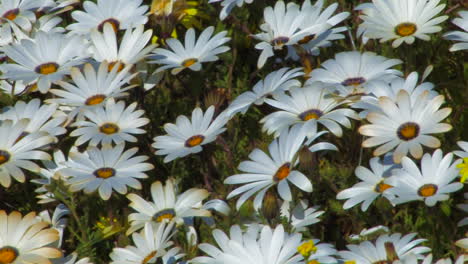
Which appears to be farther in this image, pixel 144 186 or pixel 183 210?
pixel 144 186

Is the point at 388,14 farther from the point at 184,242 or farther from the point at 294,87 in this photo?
the point at 184,242

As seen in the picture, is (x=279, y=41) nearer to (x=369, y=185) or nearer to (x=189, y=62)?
(x=189, y=62)

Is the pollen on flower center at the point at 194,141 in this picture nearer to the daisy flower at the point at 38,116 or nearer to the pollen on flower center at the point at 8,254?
the daisy flower at the point at 38,116

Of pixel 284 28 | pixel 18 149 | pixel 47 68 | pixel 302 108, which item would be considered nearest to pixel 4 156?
pixel 18 149

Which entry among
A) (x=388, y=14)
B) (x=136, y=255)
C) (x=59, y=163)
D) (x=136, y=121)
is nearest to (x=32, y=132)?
(x=59, y=163)

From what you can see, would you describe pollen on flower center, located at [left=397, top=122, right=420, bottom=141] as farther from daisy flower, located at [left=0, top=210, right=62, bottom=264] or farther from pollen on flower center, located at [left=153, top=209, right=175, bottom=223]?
daisy flower, located at [left=0, top=210, right=62, bottom=264]

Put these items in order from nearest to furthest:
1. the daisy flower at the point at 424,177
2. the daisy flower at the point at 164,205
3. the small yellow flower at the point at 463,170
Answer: the small yellow flower at the point at 463,170
the daisy flower at the point at 424,177
the daisy flower at the point at 164,205

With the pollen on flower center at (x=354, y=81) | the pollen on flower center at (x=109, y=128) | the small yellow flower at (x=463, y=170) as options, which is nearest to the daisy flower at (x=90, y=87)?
the pollen on flower center at (x=109, y=128)
